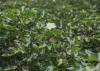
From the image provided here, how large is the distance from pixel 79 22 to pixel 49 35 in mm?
855

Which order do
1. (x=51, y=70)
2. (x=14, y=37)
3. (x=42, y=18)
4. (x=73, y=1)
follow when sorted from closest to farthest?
(x=51, y=70), (x=14, y=37), (x=42, y=18), (x=73, y=1)

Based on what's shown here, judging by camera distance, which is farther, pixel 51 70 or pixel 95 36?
pixel 95 36

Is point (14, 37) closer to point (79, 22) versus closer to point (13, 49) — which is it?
point (13, 49)

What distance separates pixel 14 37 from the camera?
3.31 metres

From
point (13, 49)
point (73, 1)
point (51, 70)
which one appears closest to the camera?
point (51, 70)

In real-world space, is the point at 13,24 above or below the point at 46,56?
above

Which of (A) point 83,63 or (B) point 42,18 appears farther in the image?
(B) point 42,18

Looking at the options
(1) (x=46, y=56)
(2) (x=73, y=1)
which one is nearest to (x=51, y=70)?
(1) (x=46, y=56)

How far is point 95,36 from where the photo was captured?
3383mm

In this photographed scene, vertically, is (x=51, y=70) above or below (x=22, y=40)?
below

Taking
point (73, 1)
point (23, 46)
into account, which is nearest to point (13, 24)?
point (23, 46)

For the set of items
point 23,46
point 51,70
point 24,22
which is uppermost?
point 24,22

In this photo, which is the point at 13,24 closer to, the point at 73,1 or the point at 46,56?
the point at 46,56

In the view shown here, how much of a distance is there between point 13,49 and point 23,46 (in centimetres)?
11
